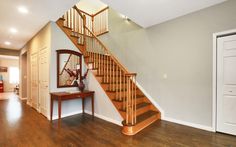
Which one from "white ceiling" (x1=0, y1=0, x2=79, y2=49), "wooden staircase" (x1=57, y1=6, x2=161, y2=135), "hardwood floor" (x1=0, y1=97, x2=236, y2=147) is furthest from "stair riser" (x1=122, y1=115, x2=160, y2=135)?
"white ceiling" (x1=0, y1=0, x2=79, y2=49)

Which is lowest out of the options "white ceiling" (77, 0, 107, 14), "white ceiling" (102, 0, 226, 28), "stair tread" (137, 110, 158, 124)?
"stair tread" (137, 110, 158, 124)

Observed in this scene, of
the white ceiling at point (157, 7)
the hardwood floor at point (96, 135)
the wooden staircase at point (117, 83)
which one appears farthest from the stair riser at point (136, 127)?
the white ceiling at point (157, 7)

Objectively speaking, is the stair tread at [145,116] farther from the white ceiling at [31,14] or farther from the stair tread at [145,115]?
the white ceiling at [31,14]

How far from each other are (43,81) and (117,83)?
2.31 m

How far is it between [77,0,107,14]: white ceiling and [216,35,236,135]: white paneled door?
462 centimetres

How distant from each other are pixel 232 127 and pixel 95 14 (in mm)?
5791

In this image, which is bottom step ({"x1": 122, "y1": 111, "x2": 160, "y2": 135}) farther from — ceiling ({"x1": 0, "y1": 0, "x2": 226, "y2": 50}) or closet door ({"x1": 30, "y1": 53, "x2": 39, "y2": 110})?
closet door ({"x1": 30, "y1": 53, "x2": 39, "y2": 110})

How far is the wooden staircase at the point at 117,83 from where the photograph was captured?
2.77 metres

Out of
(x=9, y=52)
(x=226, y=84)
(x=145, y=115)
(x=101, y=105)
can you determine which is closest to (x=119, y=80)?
(x=101, y=105)

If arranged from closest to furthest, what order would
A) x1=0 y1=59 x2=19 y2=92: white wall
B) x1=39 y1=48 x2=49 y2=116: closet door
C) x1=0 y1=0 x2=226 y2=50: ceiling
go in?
x1=0 y1=0 x2=226 y2=50: ceiling, x1=39 y1=48 x2=49 y2=116: closet door, x1=0 y1=59 x2=19 y2=92: white wall

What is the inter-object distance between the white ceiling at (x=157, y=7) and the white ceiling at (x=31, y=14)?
1.07m

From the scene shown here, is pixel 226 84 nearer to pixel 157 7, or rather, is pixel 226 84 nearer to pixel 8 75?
pixel 157 7

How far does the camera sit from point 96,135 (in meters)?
2.60

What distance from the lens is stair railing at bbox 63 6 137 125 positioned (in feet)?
9.33
